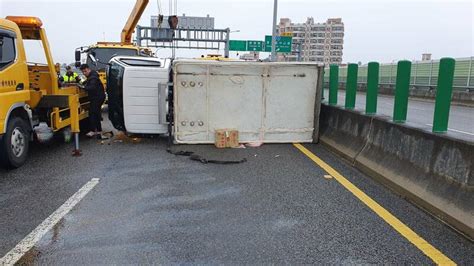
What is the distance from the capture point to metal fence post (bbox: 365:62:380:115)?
24.6ft

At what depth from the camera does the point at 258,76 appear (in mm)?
8945

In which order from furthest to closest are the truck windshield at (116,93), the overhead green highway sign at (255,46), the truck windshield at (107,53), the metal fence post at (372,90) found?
the overhead green highway sign at (255,46) < the truck windshield at (107,53) < the truck windshield at (116,93) < the metal fence post at (372,90)

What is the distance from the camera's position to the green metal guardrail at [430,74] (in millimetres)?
22391

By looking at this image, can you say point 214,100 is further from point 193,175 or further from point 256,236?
point 256,236

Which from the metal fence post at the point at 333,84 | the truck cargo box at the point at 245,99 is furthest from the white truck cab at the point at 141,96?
the metal fence post at the point at 333,84

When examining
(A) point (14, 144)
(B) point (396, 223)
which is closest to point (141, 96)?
(A) point (14, 144)

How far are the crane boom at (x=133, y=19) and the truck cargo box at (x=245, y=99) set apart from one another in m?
11.4

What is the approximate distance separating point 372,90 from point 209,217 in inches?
173

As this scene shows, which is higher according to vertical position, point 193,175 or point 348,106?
point 348,106

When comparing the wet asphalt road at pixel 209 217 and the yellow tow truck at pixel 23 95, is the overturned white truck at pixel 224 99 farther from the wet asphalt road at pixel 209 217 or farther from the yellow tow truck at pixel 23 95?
the wet asphalt road at pixel 209 217

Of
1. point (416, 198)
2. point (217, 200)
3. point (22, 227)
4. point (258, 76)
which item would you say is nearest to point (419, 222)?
point (416, 198)

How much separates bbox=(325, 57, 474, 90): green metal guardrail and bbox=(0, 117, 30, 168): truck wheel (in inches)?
594

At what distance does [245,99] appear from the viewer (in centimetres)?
894

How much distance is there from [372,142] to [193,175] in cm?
298
